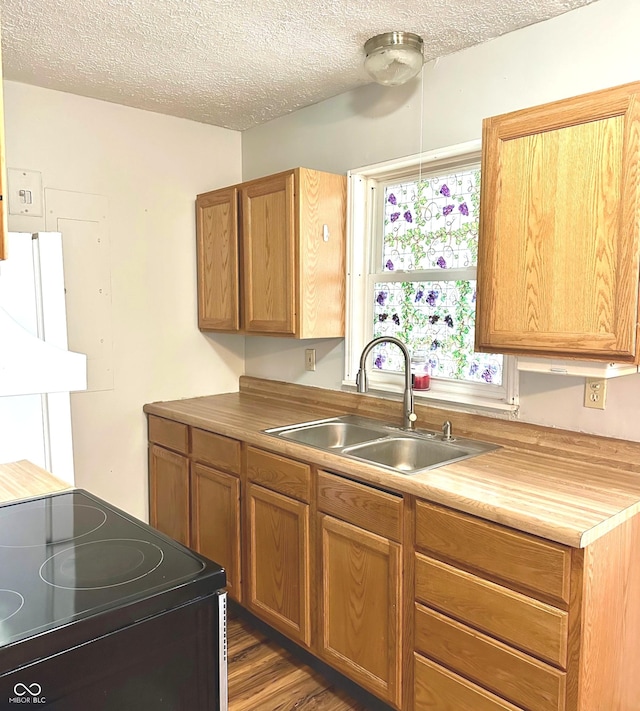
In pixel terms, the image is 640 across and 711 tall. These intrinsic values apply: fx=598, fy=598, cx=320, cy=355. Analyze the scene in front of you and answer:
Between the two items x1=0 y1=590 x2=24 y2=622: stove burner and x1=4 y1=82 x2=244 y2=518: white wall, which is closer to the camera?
x1=0 y1=590 x2=24 y2=622: stove burner

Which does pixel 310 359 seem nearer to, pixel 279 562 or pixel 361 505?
pixel 279 562

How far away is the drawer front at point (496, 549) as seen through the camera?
145cm

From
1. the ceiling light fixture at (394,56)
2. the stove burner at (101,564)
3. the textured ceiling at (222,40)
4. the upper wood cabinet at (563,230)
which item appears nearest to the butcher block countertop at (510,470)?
the upper wood cabinet at (563,230)

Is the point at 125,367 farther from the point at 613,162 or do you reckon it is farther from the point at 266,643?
the point at 613,162

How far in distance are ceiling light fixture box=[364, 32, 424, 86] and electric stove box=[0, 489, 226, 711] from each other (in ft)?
5.96

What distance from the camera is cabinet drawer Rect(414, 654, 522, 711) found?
5.28ft

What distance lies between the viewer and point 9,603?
3.48 ft

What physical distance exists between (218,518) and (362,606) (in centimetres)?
90

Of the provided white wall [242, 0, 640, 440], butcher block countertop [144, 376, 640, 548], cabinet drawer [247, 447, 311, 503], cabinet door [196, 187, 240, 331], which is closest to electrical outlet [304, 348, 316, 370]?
white wall [242, 0, 640, 440]

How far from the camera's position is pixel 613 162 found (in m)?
1.58

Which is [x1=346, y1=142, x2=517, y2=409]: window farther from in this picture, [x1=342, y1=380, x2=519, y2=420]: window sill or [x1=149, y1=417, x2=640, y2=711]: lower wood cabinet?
[x1=149, y1=417, x2=640, y2=711]: lower wood cabinet

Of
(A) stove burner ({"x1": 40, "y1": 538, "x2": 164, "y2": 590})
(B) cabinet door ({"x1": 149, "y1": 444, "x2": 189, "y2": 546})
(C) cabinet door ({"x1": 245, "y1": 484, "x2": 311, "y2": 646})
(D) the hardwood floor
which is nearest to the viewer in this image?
(A) stove burner ({"x1": 40, "y1": 538, "x2": 164, "y2": 590})

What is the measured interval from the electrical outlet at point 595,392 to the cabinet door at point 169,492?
178 cm

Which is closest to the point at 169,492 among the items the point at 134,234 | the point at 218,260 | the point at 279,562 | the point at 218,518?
the point at 218,518
